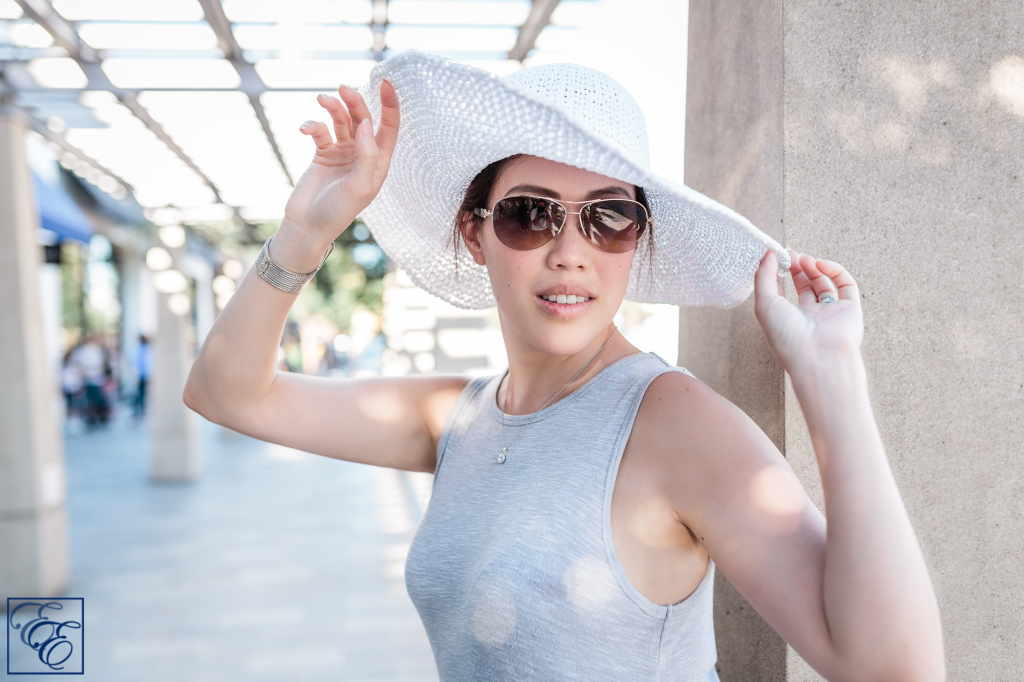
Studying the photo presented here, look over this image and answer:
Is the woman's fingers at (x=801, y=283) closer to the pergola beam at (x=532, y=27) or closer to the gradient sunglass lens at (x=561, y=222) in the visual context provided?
the gradient sunglass lens at (x=561, y=222)

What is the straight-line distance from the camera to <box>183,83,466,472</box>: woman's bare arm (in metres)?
1.55

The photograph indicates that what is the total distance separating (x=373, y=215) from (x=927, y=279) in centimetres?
152

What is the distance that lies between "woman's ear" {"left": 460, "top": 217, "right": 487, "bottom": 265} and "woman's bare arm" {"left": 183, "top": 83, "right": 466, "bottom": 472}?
1.05 ft

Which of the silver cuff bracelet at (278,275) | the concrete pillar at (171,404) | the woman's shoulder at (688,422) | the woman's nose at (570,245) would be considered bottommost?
the concrete pillar at (171,404)

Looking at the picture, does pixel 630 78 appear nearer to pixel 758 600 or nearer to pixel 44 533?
pixel 758 600

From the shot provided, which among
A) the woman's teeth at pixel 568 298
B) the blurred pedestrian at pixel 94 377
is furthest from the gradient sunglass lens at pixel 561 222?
the blurred pedestrian at pixel 94 377

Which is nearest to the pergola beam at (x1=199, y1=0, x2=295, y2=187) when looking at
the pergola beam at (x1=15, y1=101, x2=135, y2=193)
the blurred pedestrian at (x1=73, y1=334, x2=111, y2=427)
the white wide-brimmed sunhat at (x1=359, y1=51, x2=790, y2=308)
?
the pergola beam at (x1=15, y1=101, x2=135, y2=193)

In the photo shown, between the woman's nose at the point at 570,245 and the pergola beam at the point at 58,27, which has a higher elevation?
the pergola beam at the point at 58,27

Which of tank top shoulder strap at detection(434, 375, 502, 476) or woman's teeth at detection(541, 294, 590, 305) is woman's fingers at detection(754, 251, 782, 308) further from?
tank top shoulder strap at detection(434, 375, 502, 476)

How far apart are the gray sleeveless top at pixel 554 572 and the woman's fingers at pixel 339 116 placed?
82cm

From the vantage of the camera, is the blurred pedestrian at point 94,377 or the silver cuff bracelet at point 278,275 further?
the blurred pedestrian at point 94,377

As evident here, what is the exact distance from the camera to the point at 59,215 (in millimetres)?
11828

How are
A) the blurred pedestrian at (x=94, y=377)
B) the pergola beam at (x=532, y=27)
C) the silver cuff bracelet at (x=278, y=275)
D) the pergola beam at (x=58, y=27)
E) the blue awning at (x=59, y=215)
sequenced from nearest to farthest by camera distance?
the silver cuff bracelet at (x=278, y=275) < the pergola beam at (x=58, y=27) < the pergola beam at (x=532, y=27) < the blue awning at (x=59, y=215) < the blurred pedestrian at (x=94, y=377)

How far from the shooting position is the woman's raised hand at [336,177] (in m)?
1.50
